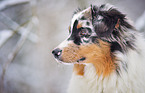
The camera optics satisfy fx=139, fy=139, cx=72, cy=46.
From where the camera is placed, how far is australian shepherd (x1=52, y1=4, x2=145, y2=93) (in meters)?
0.42

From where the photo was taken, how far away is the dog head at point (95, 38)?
1.34 ft

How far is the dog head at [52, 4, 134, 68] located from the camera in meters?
0.41

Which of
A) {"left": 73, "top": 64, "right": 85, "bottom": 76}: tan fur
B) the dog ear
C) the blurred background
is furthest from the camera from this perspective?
the blurred background

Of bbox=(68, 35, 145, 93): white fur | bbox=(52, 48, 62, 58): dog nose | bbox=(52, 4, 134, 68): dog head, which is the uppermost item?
bbox=(52, 4, 134, 68): dog head

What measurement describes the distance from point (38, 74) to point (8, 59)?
0.77 feet

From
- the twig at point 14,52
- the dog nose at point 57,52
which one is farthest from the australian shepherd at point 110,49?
the twig at point 14,52

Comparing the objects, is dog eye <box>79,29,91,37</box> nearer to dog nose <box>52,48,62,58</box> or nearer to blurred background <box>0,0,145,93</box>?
dog nose <box>52,48,62,58</box>

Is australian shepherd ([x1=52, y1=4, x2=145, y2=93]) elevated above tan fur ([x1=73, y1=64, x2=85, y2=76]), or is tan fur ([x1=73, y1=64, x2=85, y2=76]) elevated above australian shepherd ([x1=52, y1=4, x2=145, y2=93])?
australian shepherd ([x1=52, y1=4, x2=145, y2=93])

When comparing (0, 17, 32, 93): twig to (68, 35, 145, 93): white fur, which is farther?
(0, 17, 32, 93): twig

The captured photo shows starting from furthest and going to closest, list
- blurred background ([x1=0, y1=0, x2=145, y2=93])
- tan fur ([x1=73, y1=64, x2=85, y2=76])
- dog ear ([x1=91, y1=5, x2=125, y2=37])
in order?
blurred background ([x1=0, y1=0, x2=145, y2=93]) → tan fur ([x1=73, y1=64, x2=85, y2=76]) → dog ear ([x1=91, y1=5, x2=125, y2=37])

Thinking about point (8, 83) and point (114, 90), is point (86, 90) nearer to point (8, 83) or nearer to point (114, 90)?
point (114, 90)

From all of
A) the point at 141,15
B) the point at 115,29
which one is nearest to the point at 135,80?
the point at 115,29

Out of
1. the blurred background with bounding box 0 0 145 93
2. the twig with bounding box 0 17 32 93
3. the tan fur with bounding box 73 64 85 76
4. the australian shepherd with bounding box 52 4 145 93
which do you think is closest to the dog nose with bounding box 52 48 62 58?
the australian shepherd with bounding box 52 4 145 93

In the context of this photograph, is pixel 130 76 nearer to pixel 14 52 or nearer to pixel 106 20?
pixel 106 20
